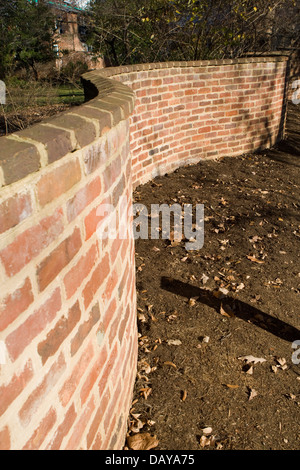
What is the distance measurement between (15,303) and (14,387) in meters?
0.23

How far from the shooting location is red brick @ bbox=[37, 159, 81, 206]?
112cm

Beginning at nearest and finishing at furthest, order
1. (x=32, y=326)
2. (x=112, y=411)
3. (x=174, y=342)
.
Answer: (x=32, y=326)
(x=112, y=411)
(x=174, y=342)

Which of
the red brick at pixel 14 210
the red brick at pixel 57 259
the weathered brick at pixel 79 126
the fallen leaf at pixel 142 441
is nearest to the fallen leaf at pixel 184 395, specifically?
the fallen leaf at pixel 142 441

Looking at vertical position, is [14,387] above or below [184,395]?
above

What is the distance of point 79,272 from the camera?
56.3 inches

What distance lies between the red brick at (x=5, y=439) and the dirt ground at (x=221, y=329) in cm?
157

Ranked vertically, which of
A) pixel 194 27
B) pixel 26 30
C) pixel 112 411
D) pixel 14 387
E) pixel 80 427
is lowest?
pixel 112 411

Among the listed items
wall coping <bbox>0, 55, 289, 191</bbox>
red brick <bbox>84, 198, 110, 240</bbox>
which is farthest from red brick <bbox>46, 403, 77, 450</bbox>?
wall coping <bbox>0, 55, 289, 191</bbox>

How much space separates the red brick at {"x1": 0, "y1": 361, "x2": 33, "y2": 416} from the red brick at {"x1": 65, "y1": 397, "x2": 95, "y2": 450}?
50 centimetres

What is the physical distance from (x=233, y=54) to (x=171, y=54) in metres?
1.62

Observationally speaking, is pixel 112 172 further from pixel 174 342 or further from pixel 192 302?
pixel 192 302

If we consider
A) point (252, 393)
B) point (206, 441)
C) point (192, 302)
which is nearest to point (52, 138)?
point (206, 441)

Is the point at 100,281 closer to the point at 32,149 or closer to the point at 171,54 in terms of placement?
the point at 32,149

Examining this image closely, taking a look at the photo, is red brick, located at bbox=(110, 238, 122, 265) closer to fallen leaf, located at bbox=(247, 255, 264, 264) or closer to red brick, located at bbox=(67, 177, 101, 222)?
red brick, located at bbox=(67, 177, 101, 222)
